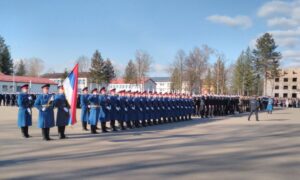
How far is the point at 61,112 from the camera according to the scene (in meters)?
12.3

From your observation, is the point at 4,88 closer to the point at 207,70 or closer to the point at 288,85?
the point at 207,70

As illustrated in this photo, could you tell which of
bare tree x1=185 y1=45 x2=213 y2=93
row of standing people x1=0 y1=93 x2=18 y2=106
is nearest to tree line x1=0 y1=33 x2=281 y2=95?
bare tree x1=185 y1=45 x2=213 y2=93

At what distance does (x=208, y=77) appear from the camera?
225 feet

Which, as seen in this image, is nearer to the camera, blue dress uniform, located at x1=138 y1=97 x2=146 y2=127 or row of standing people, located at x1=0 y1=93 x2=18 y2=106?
blue dress uniform, located at x1=138 y1=97 x2=146 y2=127

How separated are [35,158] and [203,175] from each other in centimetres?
397

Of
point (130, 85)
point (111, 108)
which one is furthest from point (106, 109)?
point (130, 85)

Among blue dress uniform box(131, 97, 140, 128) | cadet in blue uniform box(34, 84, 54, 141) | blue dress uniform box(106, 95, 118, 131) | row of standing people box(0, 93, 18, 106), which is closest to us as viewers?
cadet in blue uniform box(34, 84, 54, 141)

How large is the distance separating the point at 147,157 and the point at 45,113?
14.4 ft

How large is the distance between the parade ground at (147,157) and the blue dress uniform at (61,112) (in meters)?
0.43

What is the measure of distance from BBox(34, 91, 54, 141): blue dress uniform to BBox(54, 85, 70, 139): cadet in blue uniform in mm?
204

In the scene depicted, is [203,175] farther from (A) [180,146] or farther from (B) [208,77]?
(B) [208,77]

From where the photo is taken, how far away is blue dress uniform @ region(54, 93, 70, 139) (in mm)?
12156

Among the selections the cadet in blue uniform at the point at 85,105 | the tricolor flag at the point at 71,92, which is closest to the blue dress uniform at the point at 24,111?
the tricolor flag at the point at 71,92

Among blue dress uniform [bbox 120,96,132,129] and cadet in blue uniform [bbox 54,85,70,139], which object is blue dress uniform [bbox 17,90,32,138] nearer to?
cadet in blue uniform [bbox 54,85,70,139]
